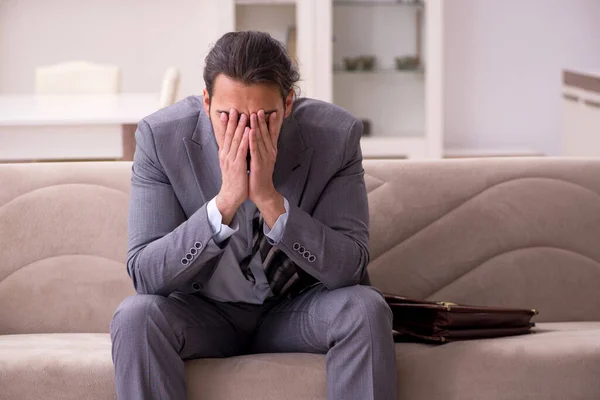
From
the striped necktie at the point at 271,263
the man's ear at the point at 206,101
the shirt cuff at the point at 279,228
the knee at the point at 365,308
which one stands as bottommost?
the knee at the point at 365,308

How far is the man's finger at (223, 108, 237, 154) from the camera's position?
75.8 inches

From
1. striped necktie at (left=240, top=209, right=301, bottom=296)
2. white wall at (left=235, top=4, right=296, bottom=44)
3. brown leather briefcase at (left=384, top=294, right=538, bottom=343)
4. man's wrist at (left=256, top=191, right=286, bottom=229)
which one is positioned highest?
white wall at (left=235, top=4, right=296, bottom=44)

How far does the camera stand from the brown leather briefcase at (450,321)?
80.8 inches

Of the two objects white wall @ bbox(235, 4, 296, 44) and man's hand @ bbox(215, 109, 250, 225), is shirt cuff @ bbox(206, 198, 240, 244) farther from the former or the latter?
white wall @ bbox(235, 4, 296, 44)

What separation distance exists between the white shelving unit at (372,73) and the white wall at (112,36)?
407 mm

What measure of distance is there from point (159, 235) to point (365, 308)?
0.48 m

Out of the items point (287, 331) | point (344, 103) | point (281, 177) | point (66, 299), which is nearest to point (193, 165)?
point (281, 177)

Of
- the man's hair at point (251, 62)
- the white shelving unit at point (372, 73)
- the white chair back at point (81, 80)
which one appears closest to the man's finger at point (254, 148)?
the man's hair at point (251, 62)

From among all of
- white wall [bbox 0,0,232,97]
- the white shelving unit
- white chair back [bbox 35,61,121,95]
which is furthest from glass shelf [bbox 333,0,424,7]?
white chair back [bbox 35,61,121,95]

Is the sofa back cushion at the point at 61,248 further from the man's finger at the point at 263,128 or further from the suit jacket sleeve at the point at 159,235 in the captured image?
Result: the man's finger at the point at 263,128

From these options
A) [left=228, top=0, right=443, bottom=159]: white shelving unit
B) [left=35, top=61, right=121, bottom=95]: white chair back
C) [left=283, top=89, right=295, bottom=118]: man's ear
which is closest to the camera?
[left=283, top=89, right=295, bottom=118]: man's ear

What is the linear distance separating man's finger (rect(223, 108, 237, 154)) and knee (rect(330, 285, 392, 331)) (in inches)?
15.3

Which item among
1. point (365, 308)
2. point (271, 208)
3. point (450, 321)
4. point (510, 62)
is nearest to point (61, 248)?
point (271, 208)

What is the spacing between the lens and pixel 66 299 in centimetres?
240
